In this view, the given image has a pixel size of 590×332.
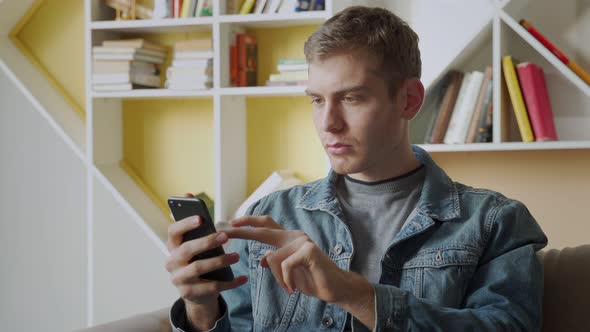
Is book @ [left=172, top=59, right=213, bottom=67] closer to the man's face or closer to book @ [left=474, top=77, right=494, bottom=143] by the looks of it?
book @ [left=474, top=77, right=494, bottom=143]

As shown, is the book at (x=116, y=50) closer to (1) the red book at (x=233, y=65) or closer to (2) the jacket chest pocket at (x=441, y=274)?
(1) the red book at (x=233, y=65)

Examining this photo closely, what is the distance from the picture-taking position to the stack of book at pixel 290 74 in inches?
111

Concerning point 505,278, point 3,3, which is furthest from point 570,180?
point 3,3

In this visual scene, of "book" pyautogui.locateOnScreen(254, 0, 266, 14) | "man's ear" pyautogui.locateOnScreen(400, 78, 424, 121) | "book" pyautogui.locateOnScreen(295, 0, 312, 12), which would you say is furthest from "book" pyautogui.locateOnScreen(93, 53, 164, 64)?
"man's ear" pyautogui.locateOnScreen(400, 78, 424, 121)

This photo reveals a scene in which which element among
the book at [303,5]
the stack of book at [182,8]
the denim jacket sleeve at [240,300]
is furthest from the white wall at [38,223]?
the denim jacket sleeve at [240,300]

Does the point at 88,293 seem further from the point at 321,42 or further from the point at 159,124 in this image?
the point at 321,42

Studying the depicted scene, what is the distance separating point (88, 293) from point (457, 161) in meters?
1.45

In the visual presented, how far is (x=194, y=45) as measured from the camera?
293 cm

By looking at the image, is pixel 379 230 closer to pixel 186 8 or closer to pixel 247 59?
pixel 247 59

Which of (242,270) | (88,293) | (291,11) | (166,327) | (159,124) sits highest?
(291,11)

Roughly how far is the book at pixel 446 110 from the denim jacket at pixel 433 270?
98cm

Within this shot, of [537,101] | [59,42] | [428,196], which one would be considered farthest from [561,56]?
[59,42]

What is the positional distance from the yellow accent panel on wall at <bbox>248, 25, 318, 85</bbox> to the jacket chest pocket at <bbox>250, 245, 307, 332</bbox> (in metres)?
1.53

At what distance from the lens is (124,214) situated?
3027mm
